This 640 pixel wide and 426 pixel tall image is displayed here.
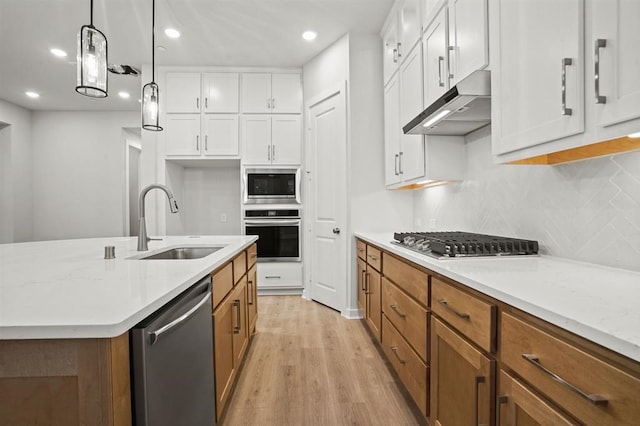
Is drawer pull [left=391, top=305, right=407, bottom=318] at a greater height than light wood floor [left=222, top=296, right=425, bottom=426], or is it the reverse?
drawer pull [left=391, top=305, right=407, bottom=318]

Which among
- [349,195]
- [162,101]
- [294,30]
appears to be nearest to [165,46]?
[162,101]

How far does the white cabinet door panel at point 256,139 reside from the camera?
440cm

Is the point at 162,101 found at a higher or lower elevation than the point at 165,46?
lower

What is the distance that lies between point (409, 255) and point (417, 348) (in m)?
0.46

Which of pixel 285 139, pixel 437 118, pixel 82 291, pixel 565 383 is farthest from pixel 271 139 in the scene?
pixel 565 383

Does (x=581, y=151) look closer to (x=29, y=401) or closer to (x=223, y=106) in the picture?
(x=29, y=401)

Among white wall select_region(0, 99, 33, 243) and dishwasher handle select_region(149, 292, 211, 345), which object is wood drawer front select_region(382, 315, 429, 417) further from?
white wall select_region(0, 99, 33, 243)

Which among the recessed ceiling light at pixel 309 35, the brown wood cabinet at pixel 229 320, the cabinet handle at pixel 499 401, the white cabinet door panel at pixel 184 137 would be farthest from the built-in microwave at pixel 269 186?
the cabinet handle at pixel 499 401

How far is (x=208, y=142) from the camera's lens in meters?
4.38

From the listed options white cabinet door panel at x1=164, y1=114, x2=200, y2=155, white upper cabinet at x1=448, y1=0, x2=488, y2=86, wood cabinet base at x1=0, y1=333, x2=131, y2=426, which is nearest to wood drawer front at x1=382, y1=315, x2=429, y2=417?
wood cabinet base at x1=0, y1=333, x2=131, y2=426

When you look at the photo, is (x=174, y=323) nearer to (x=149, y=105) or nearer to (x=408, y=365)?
(x=408, y=365)

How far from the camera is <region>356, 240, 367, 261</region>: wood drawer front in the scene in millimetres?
3045

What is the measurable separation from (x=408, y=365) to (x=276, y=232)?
9.08ft

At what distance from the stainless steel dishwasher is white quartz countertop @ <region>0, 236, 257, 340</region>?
6cm
